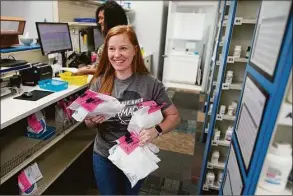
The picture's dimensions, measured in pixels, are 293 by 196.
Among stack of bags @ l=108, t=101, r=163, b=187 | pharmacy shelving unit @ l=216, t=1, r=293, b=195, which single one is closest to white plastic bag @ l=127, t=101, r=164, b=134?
stack of bags @ l=108, t=101, r=163, b=187

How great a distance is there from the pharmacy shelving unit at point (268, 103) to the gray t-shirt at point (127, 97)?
0.54 meters

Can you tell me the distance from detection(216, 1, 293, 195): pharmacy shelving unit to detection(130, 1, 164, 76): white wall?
13.4 ft

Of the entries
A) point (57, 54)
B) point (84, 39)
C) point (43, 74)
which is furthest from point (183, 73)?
point (43, 74)

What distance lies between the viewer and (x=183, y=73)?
242 inches

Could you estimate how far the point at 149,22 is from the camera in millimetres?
4652

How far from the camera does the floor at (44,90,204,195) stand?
2.05m

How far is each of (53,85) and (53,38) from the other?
0.74m

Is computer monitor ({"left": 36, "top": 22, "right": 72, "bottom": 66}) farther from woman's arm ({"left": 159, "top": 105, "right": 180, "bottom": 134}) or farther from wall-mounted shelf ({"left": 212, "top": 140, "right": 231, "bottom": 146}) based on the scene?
wall-mounted shelf ({"left": 212, "top": 140, "right": 231, "bottom": 146})

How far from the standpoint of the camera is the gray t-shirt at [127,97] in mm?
1197

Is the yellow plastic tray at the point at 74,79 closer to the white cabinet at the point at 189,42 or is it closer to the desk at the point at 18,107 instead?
the desk at the point at 18,107

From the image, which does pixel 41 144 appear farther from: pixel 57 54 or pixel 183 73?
pixel 183 73

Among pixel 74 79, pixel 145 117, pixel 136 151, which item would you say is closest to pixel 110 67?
pixel 145 117

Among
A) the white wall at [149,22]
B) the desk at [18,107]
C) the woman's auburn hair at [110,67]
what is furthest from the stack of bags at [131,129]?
the white wall at [149,22]

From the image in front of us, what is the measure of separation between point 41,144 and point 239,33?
177 cm
